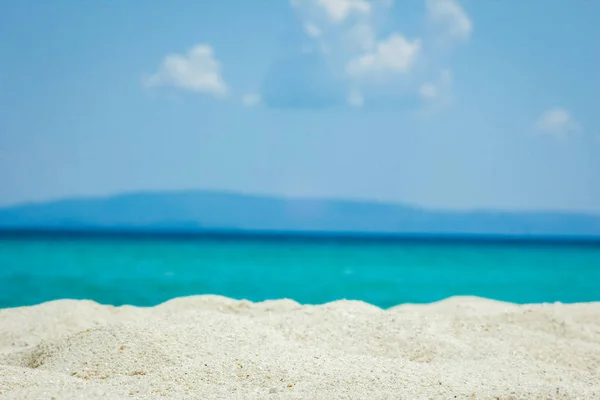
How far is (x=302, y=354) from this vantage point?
7.21m

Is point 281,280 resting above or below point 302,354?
above

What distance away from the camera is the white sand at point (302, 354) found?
594cm

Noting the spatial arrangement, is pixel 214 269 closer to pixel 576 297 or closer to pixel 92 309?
pixel 576 297

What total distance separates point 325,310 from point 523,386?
3.47m

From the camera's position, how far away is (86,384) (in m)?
5.86

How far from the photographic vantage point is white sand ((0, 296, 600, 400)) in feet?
19.5

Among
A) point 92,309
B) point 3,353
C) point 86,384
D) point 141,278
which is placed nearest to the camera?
point 86,384

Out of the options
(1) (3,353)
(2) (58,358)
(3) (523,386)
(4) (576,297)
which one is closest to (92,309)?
(1) (3,353)

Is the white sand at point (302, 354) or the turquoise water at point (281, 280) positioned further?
the turquoise water at point (281, 280)

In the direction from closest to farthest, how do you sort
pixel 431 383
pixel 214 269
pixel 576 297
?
pixel 431 383 < pixel 576 297 < pixel 214 269

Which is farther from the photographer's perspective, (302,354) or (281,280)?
(281,280)

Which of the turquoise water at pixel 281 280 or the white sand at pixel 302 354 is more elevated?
the turquoise water at pixel 281 280

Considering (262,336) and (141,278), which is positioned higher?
(141,278)

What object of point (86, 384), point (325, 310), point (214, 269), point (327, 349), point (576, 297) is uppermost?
point (214, 269)
